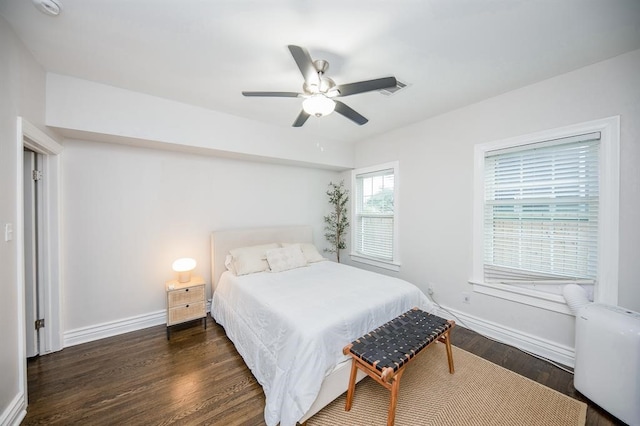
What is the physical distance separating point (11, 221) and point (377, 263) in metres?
3.93

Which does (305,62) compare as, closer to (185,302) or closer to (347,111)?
(347,111)

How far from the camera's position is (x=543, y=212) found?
2.37 metres

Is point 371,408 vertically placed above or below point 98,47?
below

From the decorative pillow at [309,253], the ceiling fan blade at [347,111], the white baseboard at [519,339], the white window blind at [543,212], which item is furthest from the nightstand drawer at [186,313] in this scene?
the white window blind at [543,212]

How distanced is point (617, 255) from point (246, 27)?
337cm

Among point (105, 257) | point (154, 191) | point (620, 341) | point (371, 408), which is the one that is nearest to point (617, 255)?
point (620, 341)

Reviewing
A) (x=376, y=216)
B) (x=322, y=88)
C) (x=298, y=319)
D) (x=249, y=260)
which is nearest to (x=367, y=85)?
(x=322, y=88)

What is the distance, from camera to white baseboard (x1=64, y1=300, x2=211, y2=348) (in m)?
2.47

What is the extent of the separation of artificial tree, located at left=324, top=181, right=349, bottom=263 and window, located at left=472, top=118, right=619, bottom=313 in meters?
2.20

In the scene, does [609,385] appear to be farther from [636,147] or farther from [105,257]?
[105,257]

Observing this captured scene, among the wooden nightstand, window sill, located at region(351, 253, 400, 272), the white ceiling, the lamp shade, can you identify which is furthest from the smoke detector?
window sill, located at region(351, 253, 400, 272)

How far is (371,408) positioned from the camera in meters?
1.71

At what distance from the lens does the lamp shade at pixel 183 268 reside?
9.16 feet

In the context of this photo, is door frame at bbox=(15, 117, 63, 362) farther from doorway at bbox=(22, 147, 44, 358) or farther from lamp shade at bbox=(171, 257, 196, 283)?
lamp shade at bbox=(171, 257, 196, 283)
